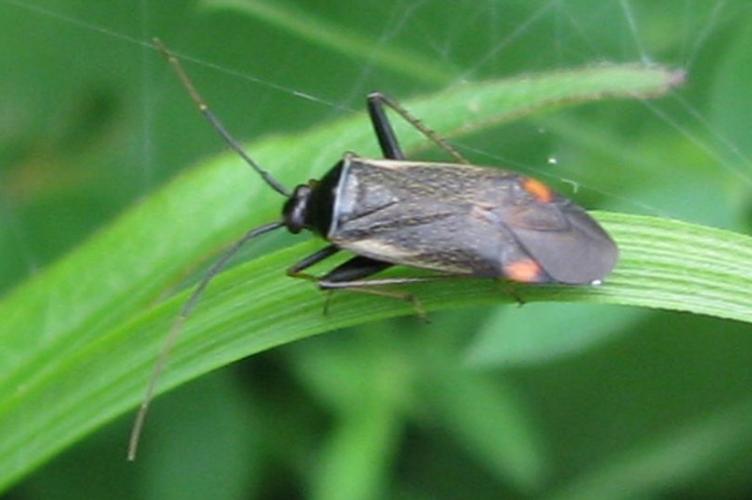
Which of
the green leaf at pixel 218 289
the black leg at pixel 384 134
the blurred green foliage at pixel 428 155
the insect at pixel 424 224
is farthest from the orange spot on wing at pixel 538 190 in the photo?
the blurred green foliage at pixel 428 155

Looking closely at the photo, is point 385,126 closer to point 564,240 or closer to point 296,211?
point 296,211

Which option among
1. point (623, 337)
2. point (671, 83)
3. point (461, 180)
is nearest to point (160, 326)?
point (461, 180)

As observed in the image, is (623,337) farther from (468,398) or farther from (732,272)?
(732,272)

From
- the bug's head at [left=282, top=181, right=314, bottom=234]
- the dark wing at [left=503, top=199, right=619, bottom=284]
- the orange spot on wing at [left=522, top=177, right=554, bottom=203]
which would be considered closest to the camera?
the dark wing at [left=503, top=199, right=619, bottom=284]

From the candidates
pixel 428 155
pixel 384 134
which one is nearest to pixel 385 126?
pixel 384 134

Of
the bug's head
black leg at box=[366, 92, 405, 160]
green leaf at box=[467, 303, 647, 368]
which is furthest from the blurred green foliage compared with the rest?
black leg at box=[366, 92, 405, 160]

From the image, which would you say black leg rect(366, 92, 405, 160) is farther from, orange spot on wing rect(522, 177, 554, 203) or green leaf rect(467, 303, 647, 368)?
green leaf rect(467, 303, 647, 368)

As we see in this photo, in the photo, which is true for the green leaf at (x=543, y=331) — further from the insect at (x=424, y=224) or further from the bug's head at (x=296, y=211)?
the bug's head at (x=296, y=211)
